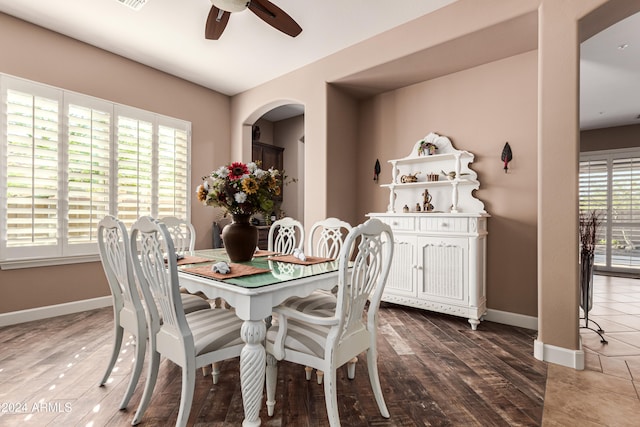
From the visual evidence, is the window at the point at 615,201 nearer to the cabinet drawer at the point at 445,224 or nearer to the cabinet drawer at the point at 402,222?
the cabinet drawer at the point at 445,224

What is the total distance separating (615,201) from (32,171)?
8.98 m

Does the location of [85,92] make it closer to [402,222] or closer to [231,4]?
[231,4]

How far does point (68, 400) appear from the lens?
6.20 feet

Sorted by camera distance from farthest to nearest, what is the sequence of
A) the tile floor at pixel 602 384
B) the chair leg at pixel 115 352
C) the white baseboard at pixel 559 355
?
the white baseboard at pixel 559 355
the chair leg at pixel 115 352
the tile floor at pixel 602 384

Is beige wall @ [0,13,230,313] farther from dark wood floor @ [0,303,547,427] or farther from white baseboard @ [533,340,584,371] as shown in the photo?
white baseboard @ [533,340,584,371]

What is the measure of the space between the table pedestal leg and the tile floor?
4.99 ft

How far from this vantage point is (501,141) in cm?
333

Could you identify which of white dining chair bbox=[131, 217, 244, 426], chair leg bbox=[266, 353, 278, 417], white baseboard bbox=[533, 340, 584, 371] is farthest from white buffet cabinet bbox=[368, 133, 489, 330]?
white dining chair bbox=[131, 217, 244, 426]

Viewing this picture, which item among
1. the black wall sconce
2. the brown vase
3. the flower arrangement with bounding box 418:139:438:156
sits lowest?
the brown vase

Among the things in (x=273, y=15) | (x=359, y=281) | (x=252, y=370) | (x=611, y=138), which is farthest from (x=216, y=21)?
(x=611, y=138)

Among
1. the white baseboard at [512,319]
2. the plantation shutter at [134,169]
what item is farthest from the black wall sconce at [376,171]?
the plantation shutter at [134,169]

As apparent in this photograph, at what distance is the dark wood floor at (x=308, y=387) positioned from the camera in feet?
5.69

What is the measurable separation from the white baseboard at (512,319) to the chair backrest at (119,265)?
322 centimetres

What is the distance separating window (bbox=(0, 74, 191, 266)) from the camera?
3107 mm
